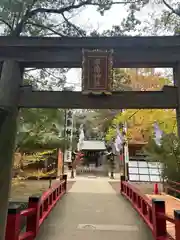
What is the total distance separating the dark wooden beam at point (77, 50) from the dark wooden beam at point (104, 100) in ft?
2.05

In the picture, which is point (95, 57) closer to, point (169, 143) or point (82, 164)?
point (169, 143)

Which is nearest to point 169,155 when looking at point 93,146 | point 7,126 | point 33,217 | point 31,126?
point 31,126

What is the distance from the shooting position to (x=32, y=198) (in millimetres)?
4961

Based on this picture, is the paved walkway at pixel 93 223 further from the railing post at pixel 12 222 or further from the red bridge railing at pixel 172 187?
the red bridge railing at pixel 172 187

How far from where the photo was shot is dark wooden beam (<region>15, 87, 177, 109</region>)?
3.68 m

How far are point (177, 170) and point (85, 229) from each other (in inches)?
295

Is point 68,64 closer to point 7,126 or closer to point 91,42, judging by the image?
point 91,42

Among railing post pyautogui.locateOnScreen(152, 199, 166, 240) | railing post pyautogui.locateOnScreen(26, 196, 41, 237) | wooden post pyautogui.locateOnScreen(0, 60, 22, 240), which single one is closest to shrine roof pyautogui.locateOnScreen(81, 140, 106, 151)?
railing post pyautogui.locateOnScreen(26, 196, 41, 237)

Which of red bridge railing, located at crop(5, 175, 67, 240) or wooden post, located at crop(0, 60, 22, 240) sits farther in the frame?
red bridge railing, located at crop(5, 175, 67, 240)

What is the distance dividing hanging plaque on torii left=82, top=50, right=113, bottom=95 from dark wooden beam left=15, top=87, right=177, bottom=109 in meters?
0.26

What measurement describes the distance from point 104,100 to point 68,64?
99 cm

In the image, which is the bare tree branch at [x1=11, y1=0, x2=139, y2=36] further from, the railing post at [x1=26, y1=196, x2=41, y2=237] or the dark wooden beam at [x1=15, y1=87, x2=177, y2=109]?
the railing post at [x1=26, y1=196, x2=41, y2=237]

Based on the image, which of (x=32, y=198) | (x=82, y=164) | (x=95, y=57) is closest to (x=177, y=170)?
(x=32, y=198)

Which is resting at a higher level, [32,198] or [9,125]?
[9,125]
